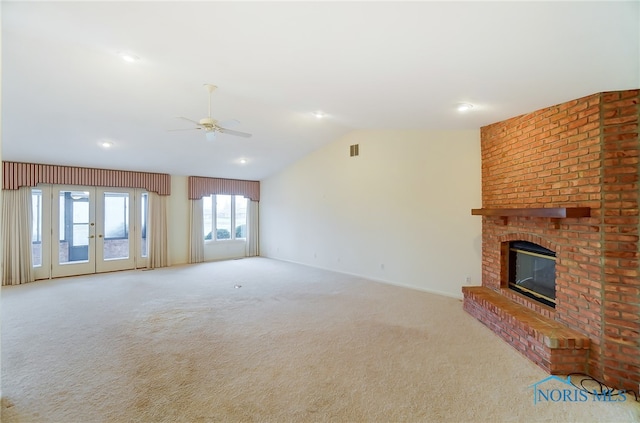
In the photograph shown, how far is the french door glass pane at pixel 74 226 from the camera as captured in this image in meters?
6.38

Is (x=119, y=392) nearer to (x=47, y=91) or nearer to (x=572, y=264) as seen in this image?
(x=47, y=91)

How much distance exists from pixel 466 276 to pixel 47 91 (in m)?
6.26

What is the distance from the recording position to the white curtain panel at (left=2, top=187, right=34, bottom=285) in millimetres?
5699

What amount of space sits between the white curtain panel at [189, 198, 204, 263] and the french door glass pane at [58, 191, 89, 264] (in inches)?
86.0

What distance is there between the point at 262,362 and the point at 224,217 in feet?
21.2

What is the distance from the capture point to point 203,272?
270 inches

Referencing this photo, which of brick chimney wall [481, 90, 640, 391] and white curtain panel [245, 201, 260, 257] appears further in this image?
white curtain panel [245, 201, 260, 257]

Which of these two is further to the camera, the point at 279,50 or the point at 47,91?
the point at 47,91

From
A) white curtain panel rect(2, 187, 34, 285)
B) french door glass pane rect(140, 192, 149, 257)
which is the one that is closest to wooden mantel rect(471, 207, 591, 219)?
french door glass pane rect(140, 192, 149, 257)

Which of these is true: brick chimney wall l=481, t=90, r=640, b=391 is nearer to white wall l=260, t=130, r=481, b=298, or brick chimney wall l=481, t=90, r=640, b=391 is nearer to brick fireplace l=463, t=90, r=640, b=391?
brick fireplace l=463, t=90, r=640, b=391

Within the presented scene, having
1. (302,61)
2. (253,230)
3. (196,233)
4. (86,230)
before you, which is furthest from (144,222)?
(302,61)

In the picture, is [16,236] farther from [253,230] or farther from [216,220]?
[253,230]

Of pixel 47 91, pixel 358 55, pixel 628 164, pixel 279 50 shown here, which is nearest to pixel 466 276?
pixel 628 164

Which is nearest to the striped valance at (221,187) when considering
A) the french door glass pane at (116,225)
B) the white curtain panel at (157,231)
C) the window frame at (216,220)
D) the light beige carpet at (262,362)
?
the window frame at (216,220)
